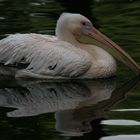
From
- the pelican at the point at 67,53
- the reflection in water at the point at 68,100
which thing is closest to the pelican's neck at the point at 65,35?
the pelican at the point at 67,53

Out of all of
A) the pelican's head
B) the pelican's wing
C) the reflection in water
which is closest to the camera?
the reflection in water

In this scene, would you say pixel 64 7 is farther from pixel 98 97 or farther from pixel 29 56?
pixel 98 97

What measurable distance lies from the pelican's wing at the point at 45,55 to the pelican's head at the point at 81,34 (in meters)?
0.15

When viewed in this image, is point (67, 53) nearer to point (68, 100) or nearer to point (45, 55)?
point (45, 55)

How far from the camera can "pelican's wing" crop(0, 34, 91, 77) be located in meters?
8.13

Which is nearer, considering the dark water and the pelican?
the dark water

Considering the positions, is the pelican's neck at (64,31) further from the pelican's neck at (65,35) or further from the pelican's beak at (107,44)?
the pelican's beak at (107,44)

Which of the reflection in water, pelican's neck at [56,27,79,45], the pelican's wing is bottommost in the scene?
the reflection in water

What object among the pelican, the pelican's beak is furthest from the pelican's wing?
the pelican's beak

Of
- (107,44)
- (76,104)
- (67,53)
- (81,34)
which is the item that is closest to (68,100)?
(76,104)

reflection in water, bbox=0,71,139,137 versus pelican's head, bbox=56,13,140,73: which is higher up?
pelican's head, bbox=56,13,140,73

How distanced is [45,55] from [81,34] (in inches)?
21.9

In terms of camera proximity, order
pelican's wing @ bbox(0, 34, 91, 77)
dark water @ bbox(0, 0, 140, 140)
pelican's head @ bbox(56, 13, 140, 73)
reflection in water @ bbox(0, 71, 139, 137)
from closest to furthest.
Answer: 1. dark water @ bbox(0, 0, 140, 140)
2. reflection in water @ bbox(0, 71, 139, 137)
3. pelican's wing @ bbox(0, 34, 91, 77)
4. pelican's head @ bbox(56, 13, 140, 73)

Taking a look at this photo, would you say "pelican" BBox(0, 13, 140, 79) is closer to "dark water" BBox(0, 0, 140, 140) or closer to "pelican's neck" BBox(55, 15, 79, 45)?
"pelican's neck" BBox(55, 15, 79, 45)
